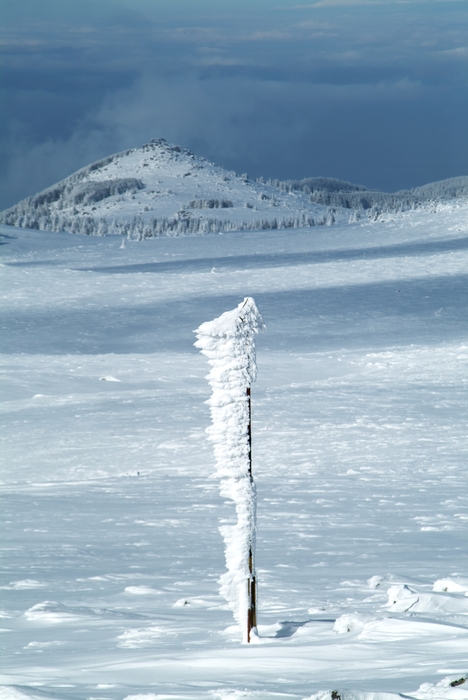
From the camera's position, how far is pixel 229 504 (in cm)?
1074

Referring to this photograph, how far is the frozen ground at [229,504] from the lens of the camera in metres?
4.55

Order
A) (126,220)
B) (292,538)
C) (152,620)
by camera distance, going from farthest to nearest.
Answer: (126,220) < (292,538) < (152,620)

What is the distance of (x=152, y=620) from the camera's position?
597 centimetres

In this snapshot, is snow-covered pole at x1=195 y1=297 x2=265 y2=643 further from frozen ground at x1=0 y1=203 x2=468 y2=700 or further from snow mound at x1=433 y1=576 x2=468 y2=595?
snow mound at x1=433 y1=576 x2=468 y2=595

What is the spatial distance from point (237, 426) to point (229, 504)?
5.62 meters

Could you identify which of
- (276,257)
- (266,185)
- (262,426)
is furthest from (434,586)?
(266,185)

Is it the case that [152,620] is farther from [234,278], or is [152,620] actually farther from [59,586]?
[234,278]

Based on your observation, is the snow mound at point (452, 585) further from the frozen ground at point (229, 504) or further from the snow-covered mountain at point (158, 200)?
the snow-covered mountain at point (158, 200)

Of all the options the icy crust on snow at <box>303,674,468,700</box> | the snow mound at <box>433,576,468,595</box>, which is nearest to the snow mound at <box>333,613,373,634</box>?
the snow mound at <box>433,576,468,595</box>

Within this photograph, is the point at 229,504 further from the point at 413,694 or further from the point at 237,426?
the point at 413,694

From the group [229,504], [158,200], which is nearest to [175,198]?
[158,200]

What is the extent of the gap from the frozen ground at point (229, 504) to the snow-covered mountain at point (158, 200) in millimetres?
46528

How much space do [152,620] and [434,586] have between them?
7.38ft

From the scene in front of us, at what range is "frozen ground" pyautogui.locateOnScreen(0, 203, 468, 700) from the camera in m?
4.55
